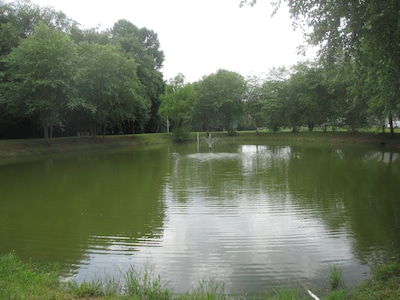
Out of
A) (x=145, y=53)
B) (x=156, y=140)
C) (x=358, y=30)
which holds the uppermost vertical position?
(x=145, y=53)

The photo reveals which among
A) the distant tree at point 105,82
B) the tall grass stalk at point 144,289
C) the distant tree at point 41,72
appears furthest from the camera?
the distant tree at point 105,82

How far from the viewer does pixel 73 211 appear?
30.8ft

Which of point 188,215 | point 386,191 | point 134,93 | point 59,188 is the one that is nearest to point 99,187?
point 59,188

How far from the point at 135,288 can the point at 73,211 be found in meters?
5.63

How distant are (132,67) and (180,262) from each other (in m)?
31.7

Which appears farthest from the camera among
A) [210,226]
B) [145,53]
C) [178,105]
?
[178,105]

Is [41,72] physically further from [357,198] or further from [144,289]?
[144,289]

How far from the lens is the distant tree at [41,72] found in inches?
1077

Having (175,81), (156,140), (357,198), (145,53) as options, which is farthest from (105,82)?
(357,198)

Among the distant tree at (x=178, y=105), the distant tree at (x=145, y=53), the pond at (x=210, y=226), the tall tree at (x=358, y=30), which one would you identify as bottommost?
the pond at (x=210, y=226)

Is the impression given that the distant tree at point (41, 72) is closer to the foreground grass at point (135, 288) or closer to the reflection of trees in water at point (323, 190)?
the reflection of trees in water at point (323, 190)

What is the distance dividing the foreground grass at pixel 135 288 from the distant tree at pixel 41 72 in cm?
2508

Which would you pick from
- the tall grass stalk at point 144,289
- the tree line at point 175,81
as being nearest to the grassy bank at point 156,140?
the tree line at point 175,81

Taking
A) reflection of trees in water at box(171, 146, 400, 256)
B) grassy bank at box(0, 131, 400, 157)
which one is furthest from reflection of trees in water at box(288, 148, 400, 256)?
grassy bank at box(0, 131, 400, 157)
